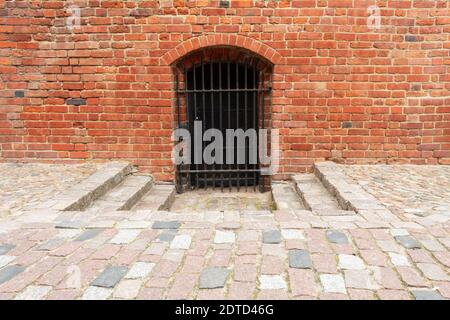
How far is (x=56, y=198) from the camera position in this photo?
11.1ft

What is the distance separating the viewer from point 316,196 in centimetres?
387

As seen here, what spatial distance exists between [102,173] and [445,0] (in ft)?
15.1

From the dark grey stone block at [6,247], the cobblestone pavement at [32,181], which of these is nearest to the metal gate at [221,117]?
the cobblestone pavement at [32,181]

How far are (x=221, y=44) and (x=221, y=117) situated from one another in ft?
3.12

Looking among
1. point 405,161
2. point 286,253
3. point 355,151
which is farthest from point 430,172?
point 286,253

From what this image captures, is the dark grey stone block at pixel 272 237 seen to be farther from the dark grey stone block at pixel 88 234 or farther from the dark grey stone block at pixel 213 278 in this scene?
the dark grey stone block at pixel 88 234

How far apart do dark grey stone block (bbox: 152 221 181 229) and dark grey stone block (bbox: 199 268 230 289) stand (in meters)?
0.75

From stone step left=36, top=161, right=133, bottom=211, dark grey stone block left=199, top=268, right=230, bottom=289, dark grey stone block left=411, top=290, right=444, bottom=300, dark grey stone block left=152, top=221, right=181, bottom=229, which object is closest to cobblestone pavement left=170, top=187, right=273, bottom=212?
stone step left=36, top=161, right=133, bottom=211

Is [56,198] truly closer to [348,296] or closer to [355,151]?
[348,296]

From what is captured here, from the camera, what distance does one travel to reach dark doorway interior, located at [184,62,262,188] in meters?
4.96

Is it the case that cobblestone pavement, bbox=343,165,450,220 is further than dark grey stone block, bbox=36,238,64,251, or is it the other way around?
cobblestone pavement, bbox=343,165,450,220

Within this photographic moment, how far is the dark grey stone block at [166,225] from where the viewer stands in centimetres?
278

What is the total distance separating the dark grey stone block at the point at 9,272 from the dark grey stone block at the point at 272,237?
4.82 feet

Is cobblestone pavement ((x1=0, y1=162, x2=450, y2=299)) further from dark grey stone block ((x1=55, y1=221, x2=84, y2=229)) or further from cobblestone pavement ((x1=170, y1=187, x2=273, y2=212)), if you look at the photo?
cobblestone pavement ((x1=170, y1=187, x2=273, y2=212))
